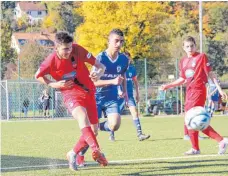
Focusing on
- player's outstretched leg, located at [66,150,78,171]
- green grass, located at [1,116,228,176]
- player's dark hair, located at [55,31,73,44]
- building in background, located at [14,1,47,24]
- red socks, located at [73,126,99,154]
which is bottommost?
green grass, located at [1,116,228,176]

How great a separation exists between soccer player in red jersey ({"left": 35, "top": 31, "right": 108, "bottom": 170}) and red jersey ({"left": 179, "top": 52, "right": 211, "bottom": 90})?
240cm

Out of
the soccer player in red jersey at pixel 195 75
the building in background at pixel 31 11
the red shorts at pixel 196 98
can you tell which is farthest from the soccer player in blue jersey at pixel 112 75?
the building in background at pixel 31 11

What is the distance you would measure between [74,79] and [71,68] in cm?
18

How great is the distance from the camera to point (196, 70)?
403 inches

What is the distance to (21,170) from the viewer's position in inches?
317

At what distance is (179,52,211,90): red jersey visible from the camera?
10.1 meters

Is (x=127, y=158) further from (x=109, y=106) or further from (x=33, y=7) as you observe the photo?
(x=33, y=7)

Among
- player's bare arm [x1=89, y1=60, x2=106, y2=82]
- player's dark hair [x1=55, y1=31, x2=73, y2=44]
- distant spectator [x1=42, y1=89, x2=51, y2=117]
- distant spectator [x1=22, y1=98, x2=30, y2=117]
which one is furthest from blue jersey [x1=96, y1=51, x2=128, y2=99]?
distant spectator [x1=22, y1=98, x2=30, y2=117]

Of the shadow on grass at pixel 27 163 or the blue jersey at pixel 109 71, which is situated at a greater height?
the blue jersey at pixel 109 71

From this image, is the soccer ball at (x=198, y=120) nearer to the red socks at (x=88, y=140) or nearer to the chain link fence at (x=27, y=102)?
the red socks at (x=88, y=140)

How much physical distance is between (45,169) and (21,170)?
312 millimetres

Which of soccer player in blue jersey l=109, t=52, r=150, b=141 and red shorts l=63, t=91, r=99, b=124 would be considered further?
soccer player in blue jersey l=109, t=52, r=150, b=141

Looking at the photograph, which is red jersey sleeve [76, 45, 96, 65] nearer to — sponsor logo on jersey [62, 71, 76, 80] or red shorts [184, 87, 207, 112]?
sponsor logo on jersey [62, 71, 76, 80]

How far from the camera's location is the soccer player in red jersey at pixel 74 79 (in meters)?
7.76
